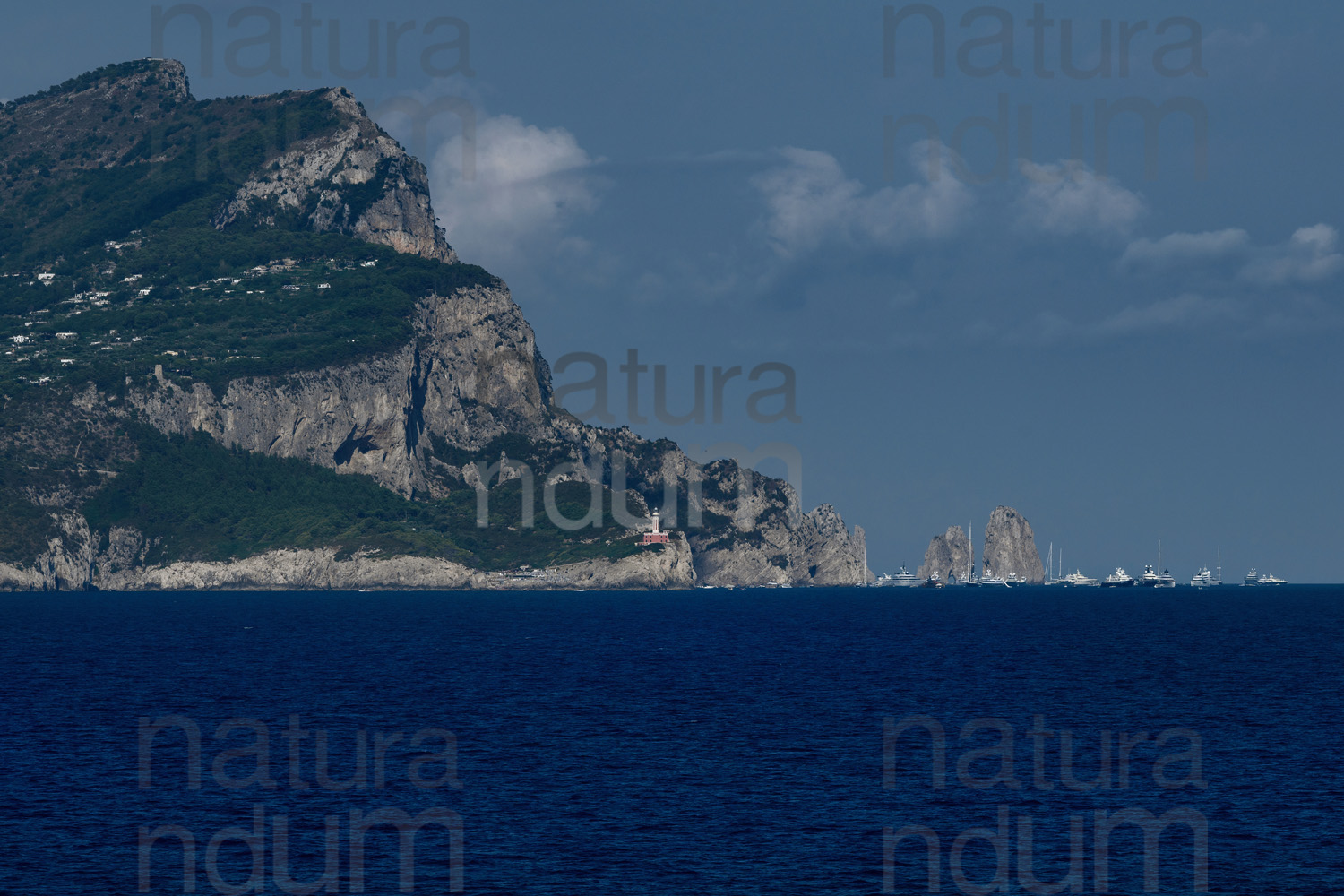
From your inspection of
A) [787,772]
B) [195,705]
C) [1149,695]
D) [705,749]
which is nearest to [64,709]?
[195,705]

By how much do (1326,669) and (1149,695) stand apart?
126ft

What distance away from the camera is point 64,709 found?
101 metres

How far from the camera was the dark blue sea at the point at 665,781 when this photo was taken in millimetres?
57125

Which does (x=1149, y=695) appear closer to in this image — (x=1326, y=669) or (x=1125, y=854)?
(x=1326, y=669)

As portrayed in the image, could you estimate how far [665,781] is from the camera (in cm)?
7512

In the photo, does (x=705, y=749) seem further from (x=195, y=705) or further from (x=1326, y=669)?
(x=1326, y=669)

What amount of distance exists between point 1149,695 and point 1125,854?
58387mm

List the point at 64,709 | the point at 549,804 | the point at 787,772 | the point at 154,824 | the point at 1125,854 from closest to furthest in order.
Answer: the point at 1125,854
the point at 154,824
the point at 549,804
the point at 787,772
the point at 64,709

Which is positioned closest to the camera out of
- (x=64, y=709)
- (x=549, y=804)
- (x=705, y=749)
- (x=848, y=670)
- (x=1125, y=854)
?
(x=1125, y=854)

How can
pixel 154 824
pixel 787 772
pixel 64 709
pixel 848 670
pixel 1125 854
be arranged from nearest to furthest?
pixel 1125 854, pixel 154 824, pixel 787 772, pixel 64 709, pixel 848 670

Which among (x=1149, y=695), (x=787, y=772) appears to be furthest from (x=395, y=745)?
(x=1149, y=695)

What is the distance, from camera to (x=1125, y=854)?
59844mm

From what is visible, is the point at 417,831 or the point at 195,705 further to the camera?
the point at 195,705

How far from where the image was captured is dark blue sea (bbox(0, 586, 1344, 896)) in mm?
57125
